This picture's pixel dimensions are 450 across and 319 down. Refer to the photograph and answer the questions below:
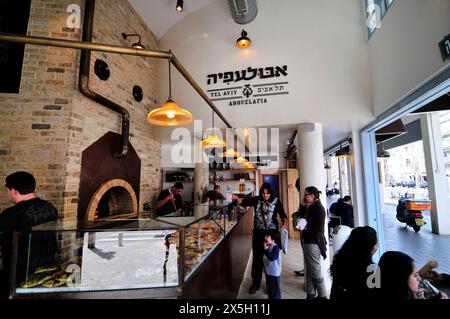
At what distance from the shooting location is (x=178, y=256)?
1.53 m

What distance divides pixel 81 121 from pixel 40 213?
137 cm

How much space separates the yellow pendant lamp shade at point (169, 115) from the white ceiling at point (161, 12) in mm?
3125

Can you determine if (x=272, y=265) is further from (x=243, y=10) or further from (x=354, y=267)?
(x=243, y=10)

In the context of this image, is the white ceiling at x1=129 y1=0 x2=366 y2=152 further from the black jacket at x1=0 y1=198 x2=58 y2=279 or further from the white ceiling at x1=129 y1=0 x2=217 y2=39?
the black jacket at x1=0 y1=198 x2=58 y2=279

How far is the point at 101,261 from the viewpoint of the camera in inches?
67.1

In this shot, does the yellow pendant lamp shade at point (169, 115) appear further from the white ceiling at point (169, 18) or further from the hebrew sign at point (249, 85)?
the hebrew sign at point (249, 85)

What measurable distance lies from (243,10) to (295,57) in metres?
1.29

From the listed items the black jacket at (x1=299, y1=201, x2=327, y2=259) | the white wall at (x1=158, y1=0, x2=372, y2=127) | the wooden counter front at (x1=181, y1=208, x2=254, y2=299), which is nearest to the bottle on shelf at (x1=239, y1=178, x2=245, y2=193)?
the white wall at (x1=158, y1=0, x2=372, y2=127)

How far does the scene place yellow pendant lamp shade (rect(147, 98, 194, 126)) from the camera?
6.86 ft

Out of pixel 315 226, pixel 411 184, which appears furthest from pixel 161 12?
pixel 411 184

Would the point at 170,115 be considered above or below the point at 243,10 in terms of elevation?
below

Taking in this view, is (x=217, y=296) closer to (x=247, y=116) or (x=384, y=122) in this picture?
(x=247, y=116)

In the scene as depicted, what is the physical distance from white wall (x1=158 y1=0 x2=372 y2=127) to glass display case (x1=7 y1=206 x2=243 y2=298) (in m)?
2.85

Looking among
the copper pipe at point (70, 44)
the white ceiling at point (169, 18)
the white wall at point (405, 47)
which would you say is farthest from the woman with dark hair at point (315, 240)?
the copper pipe at point (70, 44)
